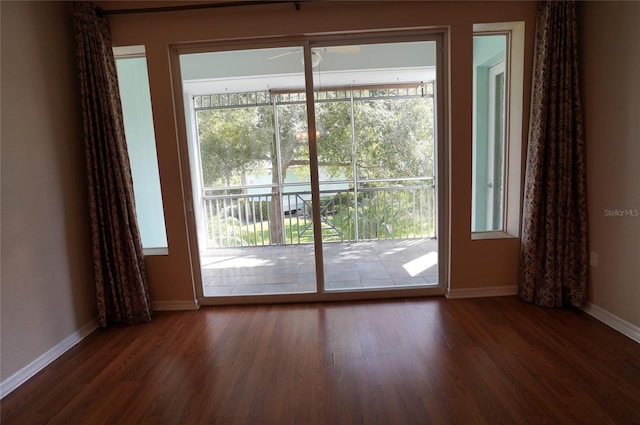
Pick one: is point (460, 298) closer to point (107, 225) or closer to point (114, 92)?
point (107, 225)

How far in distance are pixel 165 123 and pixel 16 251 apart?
1.33 meters

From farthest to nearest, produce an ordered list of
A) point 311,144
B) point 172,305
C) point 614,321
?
point 172,305 → point 311,144 → point 614,321

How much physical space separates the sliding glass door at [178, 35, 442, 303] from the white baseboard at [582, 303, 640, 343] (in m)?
1.11

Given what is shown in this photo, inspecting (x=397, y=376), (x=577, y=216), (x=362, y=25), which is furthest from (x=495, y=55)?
(x=397, y=376)

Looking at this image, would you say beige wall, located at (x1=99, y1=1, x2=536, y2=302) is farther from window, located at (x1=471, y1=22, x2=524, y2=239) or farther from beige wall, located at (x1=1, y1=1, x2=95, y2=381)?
beige wall, located at (x1=1, y1=1, x2=95, y2=381)

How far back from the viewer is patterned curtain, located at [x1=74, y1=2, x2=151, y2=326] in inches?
93.5

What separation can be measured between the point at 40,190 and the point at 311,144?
1977mm

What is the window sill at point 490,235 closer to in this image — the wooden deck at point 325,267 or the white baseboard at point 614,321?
the wooden deck at point 325,267

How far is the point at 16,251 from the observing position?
6.43 ft

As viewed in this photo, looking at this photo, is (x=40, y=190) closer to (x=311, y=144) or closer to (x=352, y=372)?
(x=311, y=144)

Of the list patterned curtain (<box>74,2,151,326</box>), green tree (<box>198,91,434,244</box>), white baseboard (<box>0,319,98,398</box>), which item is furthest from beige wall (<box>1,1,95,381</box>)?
green tree (<box>198,91,434,244</box>)

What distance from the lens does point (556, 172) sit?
2451 mm

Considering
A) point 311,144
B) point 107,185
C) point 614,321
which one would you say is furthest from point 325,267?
point 614,321

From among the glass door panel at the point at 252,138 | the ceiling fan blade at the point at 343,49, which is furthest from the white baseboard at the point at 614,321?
the ceiling fan blade at the point at 343,49
